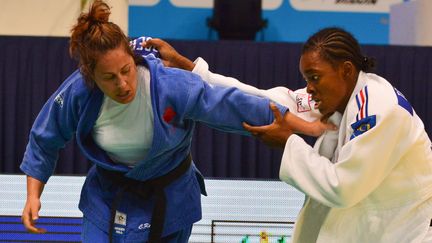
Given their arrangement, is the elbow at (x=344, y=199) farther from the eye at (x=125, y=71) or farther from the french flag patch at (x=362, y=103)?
the eye at (x=125, y=71)

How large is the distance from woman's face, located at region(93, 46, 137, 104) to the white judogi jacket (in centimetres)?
55

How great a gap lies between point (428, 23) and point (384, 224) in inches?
170

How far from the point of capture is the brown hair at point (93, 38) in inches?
92.6

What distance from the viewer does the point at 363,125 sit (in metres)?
2.03

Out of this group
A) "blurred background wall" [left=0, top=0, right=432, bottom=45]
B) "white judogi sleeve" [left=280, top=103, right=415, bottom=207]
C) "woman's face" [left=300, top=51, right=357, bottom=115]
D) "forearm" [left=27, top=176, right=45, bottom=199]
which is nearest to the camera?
"white judogi sleeve" [left=280, top=103, right=415, bottom=207]

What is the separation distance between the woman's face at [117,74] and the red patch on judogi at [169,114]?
12 centimetres

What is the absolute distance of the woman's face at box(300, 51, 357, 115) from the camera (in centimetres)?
211

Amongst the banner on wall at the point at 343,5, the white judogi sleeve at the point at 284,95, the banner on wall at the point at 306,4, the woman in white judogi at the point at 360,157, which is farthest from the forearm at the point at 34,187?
the banner on wall at the point at 343,5

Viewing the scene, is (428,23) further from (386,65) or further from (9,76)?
Answer: (9,76)

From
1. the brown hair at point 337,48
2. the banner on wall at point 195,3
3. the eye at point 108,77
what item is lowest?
the eye at point 108,77

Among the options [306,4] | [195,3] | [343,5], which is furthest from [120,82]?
[343,5]

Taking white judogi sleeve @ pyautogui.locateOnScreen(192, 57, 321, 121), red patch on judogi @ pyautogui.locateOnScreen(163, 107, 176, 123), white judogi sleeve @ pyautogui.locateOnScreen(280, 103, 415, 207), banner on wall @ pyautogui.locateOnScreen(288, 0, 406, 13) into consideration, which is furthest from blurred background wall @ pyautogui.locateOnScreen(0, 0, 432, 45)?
white judogi sleeve @ pyautogui.locateOnScreen(280, 103, 415, 207)

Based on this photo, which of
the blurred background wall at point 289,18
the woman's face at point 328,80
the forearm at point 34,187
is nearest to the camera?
the woman's face at point 328,80

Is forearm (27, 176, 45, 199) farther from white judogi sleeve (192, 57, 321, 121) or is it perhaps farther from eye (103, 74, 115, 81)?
white judogi sleeve (192, 57, 321, 121)
